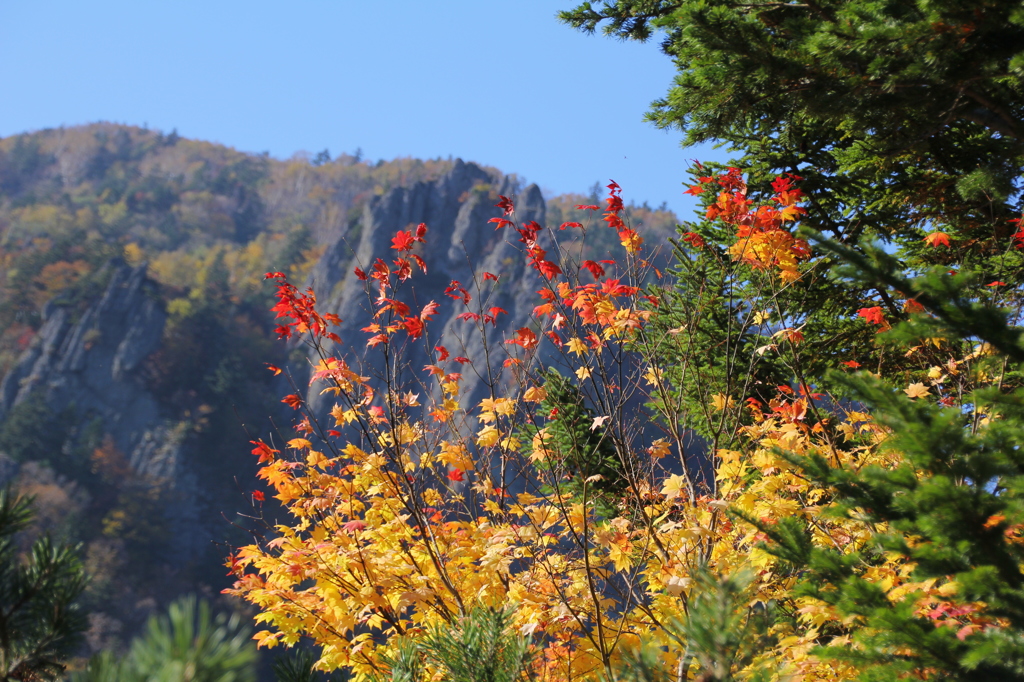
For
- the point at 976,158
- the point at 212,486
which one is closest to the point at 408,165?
the point at 212,486

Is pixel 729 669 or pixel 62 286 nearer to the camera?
pixel 729 669

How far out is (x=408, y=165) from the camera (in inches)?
3164

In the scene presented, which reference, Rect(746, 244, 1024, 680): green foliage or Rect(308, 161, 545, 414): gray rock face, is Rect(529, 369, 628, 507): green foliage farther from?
Rect(308, 161, 545, 414): gray rock face

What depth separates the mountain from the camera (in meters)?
38.2

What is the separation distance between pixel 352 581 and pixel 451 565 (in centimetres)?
57

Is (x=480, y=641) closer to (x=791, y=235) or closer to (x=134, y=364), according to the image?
(x=791, y=235)

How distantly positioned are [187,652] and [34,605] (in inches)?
20.7

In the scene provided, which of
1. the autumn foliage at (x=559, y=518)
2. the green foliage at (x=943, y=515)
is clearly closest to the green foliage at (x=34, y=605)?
the green foliage at (x=943, y=515)

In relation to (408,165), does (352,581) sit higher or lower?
lower

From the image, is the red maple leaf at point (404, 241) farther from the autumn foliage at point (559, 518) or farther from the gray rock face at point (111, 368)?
the gray rock face at point (111, 368)

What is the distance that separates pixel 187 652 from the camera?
2.91 ft

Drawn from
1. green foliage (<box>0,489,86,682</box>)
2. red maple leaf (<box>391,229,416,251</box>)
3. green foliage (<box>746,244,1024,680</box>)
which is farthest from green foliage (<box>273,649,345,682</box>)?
red maple leaf (<box>391,229,416,251</box>)

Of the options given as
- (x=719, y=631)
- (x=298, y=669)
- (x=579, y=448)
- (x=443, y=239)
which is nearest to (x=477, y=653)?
(x=298, y=669)

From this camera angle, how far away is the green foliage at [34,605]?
3.80ft
